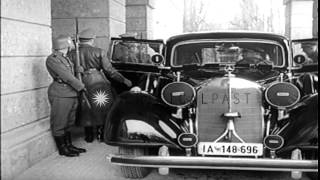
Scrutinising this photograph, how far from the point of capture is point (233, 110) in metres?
4.55

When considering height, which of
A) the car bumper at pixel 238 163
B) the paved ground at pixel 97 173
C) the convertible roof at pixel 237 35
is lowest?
the paved ground at pixel 97 173

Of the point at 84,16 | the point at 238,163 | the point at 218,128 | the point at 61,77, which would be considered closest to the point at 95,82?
the point at 61,77

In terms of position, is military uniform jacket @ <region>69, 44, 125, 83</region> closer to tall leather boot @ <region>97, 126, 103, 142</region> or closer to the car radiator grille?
tall leather boot @ <region>97, 126, 103, 142</region>

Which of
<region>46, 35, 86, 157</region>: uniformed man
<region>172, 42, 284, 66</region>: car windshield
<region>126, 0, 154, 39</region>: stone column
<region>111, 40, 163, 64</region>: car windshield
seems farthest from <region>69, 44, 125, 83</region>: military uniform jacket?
<region>126, 0, 154, 39</region>: stone column

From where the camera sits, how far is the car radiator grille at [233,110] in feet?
14.8

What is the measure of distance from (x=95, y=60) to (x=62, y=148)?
1.48 meters

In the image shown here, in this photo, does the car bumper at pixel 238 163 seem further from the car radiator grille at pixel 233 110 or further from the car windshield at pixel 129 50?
the car windshield at pixel 129 50

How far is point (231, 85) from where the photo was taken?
4.61m

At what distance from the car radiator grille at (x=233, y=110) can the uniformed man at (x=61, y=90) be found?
6.68 ft

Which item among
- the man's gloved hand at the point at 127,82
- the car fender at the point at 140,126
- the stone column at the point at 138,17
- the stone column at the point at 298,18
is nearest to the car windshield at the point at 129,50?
the man's gloved hand at the point at 127,82

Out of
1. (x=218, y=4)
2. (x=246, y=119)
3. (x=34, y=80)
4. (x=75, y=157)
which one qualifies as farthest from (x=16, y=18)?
(x=218, y=4)

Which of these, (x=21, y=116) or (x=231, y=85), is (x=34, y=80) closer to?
(x=21, y=116)

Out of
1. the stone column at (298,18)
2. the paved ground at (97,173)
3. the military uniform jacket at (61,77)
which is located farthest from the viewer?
the stone column at (298,18)

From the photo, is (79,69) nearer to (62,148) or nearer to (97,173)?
(62,148)
